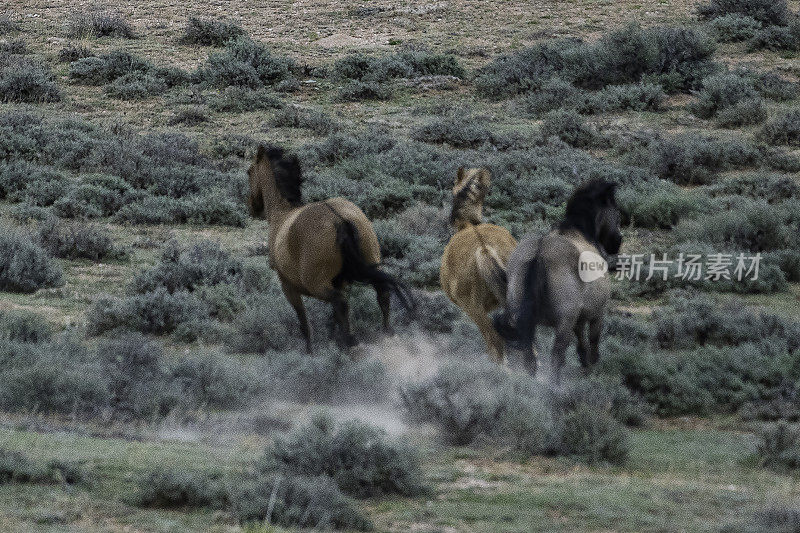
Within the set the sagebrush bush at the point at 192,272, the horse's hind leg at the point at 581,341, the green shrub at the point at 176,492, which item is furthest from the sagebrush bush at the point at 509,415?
the sagebrush bush at the point at 192,272

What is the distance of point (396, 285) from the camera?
946 centimetres

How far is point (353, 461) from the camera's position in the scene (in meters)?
5.79

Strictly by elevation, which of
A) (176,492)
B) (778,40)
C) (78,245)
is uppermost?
(176,492)

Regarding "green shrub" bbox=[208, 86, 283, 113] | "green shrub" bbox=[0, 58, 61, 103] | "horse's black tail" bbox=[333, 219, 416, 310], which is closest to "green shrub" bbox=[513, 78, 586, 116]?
"green shrub" bbox=[208, 86, 283, 113]

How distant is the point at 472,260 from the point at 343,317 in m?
1.32

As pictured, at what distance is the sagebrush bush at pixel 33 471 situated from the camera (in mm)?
5621

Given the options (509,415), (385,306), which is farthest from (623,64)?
(509,415)

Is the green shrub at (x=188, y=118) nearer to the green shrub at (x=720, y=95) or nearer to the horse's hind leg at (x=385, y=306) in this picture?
the green shrub at (x=720, y=95)

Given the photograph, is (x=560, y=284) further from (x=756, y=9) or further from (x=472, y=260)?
(x=756, y=9)

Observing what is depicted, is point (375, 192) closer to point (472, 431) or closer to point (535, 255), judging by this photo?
point (535, 255)

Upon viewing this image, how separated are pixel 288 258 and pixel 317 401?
1.91 metres

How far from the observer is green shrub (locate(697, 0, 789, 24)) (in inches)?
1116

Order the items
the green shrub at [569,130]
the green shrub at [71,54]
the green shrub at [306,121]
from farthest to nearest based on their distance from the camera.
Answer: the green shrub at [71,54] < the green shrub at [306,121] < the green shrub at [569,130]

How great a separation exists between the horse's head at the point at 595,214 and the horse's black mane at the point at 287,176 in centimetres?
292
